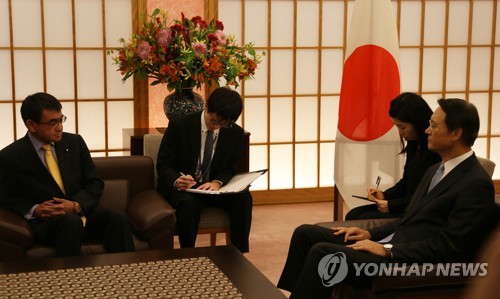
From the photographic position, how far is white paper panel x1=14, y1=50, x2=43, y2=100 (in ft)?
16.2

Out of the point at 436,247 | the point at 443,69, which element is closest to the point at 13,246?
the point at 436,247

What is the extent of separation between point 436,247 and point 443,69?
361 centimetres

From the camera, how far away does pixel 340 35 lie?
5586 millimetres

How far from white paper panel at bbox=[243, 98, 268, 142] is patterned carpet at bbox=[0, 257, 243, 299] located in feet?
9.46

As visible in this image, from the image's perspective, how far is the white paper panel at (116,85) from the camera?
5.11m

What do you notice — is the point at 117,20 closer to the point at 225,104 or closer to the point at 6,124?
the point at 6,124

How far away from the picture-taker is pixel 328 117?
5.70 m

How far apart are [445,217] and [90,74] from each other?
327 cm

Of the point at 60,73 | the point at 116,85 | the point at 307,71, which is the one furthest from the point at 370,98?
the point at 60,73

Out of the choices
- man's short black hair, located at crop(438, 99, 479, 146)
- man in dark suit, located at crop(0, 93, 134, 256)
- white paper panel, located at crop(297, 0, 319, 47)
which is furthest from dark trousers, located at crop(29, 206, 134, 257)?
white paper panel, located at crop(297, 0, 319, 47)

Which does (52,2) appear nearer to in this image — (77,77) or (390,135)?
(77,77)

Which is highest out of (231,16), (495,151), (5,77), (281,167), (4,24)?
(231,16)

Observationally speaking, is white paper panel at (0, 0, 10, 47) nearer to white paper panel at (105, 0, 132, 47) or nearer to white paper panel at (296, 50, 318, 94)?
white paper panel at (105, 0, 132, 47)

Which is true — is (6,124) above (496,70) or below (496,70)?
below
